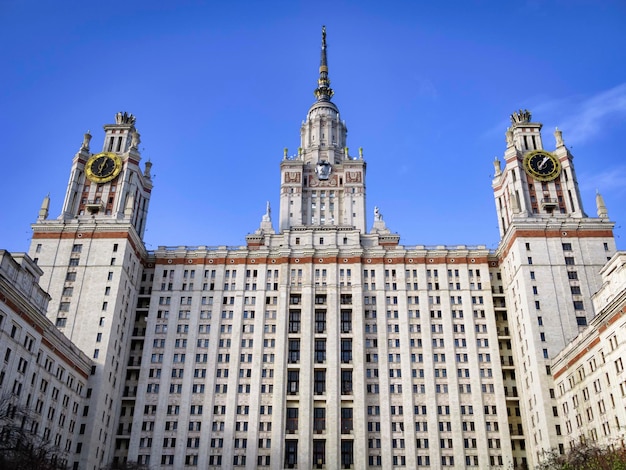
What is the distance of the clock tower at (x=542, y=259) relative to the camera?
91.8m

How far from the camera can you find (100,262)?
10150 centimetres

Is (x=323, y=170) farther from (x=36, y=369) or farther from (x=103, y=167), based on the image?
(x=36, y=369)

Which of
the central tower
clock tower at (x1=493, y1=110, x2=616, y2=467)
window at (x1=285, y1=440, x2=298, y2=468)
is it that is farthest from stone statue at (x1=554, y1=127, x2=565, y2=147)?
window at (x1=285, y1=440, x2=298, y2=468)

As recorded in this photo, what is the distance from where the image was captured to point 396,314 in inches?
4151

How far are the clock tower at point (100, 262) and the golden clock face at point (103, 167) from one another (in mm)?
169

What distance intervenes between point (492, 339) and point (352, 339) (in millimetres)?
22175

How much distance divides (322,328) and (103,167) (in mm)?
47900

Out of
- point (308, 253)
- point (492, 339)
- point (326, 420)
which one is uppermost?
point (308, 253)

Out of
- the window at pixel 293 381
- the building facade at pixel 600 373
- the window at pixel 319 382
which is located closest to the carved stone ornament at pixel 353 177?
the window at pixel 319 382

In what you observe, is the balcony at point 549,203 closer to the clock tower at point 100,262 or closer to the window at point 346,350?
the window at point 346,350

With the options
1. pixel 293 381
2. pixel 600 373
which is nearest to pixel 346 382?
pixel 293 381

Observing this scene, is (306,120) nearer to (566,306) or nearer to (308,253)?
(308,253)

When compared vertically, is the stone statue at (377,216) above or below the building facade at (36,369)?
above

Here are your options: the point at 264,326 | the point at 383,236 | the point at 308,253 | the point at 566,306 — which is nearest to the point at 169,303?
the point at 264,326
